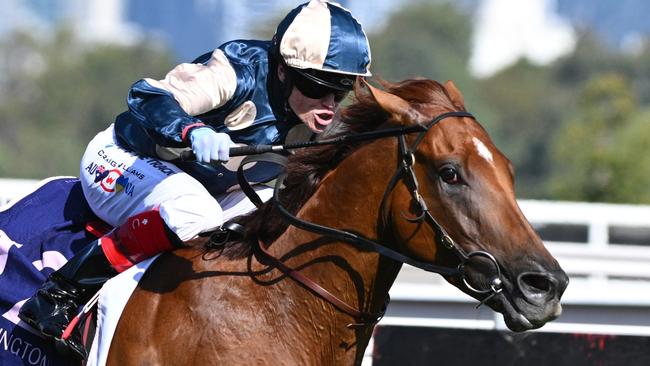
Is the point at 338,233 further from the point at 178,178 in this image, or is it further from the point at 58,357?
the point at 58,357

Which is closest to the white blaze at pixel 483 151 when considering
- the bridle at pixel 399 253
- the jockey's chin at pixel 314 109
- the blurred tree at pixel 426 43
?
the bridle at pixel 399 253

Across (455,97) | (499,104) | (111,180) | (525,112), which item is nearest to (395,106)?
(455,97)

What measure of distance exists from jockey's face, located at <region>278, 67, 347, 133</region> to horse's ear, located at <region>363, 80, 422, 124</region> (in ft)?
1.24

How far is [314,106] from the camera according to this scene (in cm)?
419

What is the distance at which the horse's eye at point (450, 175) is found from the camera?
3607mm

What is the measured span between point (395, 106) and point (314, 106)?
478mm

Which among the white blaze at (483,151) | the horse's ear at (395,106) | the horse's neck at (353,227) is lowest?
the horse's neck at (353,227)

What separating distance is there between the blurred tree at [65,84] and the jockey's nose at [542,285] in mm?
63863

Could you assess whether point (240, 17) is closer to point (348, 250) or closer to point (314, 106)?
point (314, 106)

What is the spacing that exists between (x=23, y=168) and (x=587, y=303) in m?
51.8

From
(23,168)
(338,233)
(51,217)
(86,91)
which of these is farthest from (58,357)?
(86,91)

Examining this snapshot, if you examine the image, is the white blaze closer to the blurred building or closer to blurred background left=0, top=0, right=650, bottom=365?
blurred background left=0, top=0, right=650, bottom=365

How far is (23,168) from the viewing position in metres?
54.7

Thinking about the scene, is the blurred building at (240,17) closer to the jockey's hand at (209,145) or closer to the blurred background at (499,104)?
the blurred background at (499,104)
